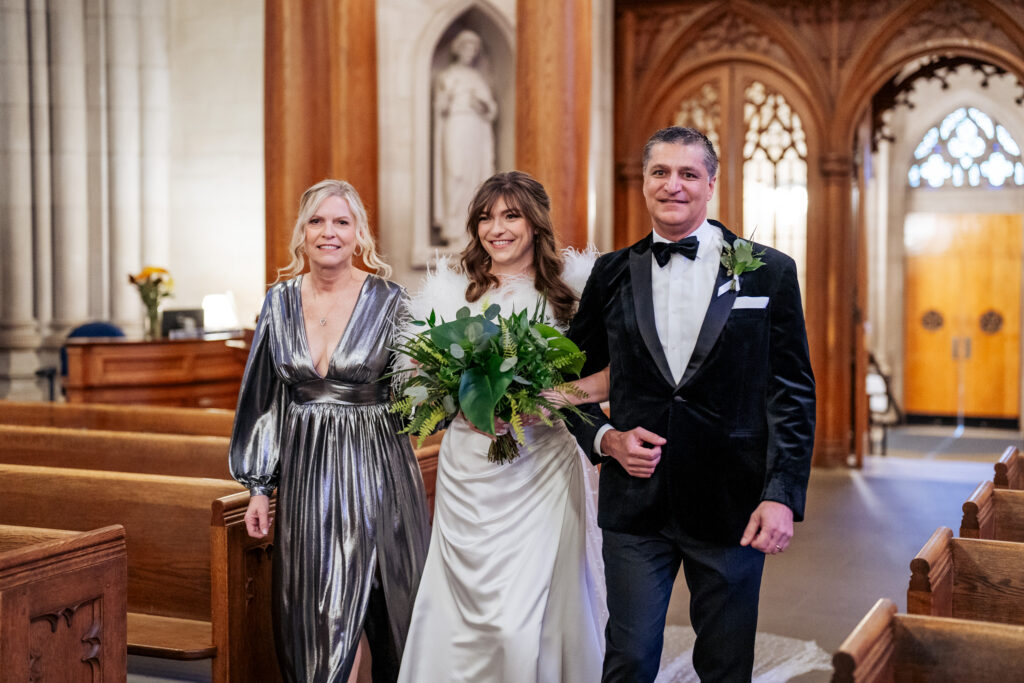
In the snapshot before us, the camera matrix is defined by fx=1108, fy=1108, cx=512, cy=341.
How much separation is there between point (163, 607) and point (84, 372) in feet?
17.7

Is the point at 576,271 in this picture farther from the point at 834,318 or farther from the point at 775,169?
the point at 775,169

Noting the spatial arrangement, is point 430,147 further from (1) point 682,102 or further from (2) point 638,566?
(2) point 638,566

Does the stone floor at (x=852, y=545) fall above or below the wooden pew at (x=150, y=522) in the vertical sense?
below

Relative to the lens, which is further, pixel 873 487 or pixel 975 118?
pixel 975 118

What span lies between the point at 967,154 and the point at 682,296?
40.1ft

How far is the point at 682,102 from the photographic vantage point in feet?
32.2

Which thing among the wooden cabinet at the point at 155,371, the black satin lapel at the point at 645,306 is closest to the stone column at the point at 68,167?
the wooden cabinet at the point at 155,371

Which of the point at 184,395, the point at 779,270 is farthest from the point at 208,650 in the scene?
the point at 184,395

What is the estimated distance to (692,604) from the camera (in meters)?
2.58

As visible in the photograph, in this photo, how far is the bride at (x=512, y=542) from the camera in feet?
9.82

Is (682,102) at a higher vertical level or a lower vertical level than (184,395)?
higher

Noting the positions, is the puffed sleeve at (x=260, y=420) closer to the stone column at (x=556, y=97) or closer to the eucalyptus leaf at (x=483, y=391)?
the eucalyptus leaf at (x=483, y=391)

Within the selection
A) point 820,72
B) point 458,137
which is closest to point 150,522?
point 458,137

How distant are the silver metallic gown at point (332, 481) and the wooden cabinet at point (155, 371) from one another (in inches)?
222
